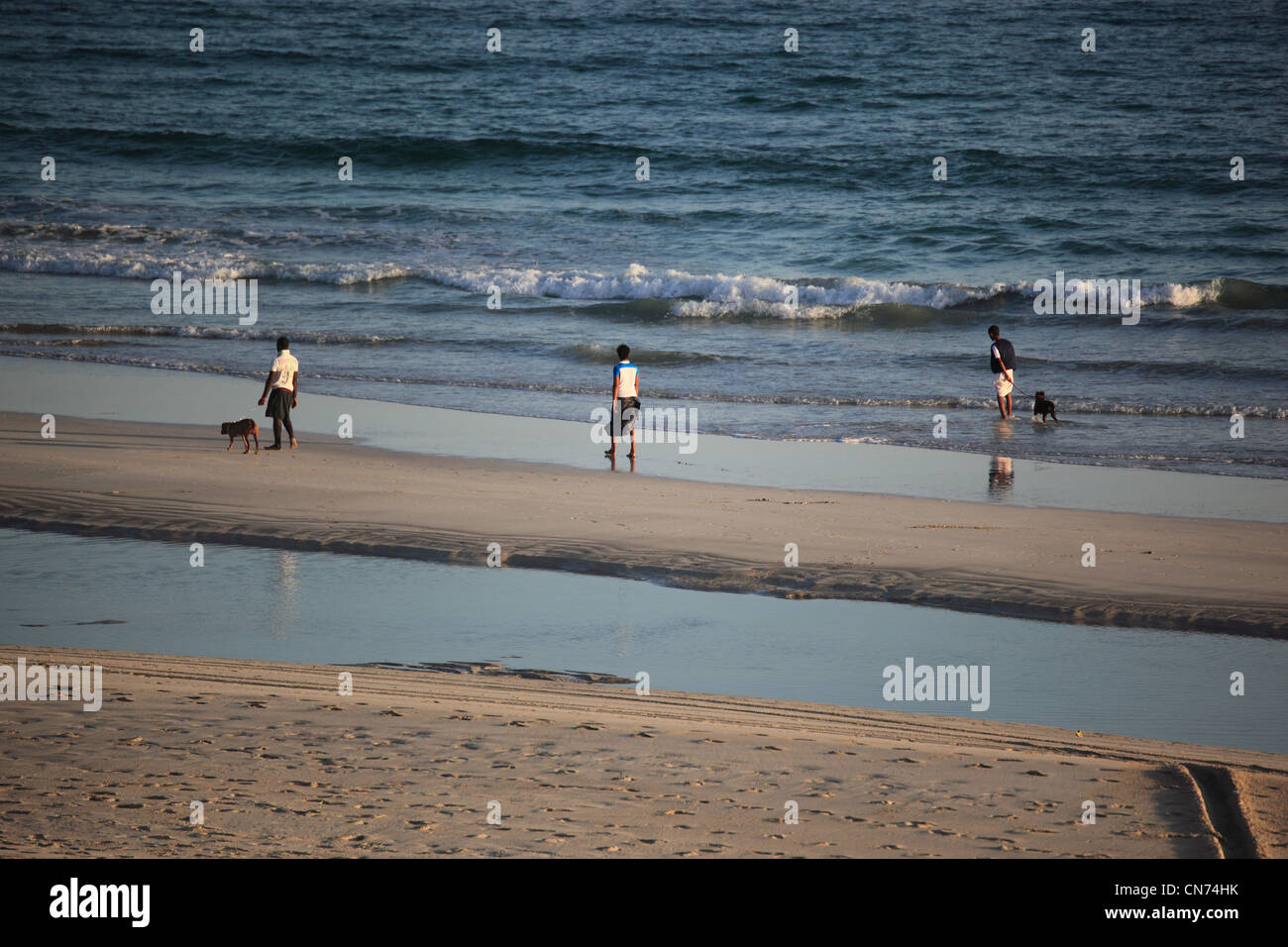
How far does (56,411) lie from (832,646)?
12710 mm

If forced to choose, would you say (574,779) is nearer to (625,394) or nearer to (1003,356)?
(625,394)

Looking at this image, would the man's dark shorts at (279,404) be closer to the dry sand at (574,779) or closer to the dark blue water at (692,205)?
the dark blue water at (692,205)

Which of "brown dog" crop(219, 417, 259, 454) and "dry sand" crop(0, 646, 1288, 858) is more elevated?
"brown dog" crop(219, 417, 259, 454)

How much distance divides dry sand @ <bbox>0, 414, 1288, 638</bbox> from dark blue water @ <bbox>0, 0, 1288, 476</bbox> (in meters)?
4.38

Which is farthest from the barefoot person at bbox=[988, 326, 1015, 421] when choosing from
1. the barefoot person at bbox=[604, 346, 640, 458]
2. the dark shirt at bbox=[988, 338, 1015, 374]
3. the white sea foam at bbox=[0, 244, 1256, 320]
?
the white sea foam at bbox=[0, 244, 1256, 320]

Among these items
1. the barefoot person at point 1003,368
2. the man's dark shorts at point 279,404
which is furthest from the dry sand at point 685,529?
the barefoot person at point 1003,368

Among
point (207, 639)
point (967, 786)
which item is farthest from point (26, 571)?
point (967, 786)

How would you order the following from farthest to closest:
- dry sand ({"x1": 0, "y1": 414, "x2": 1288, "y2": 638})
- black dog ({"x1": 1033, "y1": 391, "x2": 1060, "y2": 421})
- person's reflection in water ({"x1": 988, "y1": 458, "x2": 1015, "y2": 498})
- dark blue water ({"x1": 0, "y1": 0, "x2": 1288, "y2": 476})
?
dark blue water ({"x1": 0, "y1": 0, "x2": 1288, "y2": 476}) < black dog ({"x1": 1033, "y1": 391, "x2": 1060, "y2": 421}) < person's reflection in water ({"x1": 988, "y1": 458, "x2": 1015, "y2": 498}) < dry sand ({"x1": 0, "y1": 414, "x2": 1288, "y2": 638})

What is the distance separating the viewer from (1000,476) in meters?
15.1

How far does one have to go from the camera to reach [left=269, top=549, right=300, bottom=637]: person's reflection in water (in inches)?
357

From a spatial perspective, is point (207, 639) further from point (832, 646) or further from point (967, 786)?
point (967, 786)

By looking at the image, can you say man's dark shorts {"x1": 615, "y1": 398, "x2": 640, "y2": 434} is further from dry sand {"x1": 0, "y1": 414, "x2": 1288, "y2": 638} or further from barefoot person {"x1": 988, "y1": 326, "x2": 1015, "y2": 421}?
barefoot person {"x1": 988, "y1": 326, "x2": 1015, "y2": 421}

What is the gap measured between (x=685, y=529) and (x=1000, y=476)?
16.1ft

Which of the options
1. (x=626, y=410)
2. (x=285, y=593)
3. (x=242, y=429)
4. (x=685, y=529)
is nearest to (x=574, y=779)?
(x=285, y=593)
